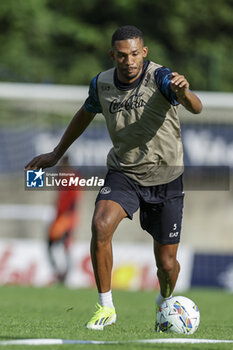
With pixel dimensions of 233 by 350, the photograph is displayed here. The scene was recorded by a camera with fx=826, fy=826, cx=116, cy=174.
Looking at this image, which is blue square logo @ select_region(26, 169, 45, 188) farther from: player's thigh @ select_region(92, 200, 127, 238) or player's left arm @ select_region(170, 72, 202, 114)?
player's left arm @ select_region(170, 72, 202, 114)

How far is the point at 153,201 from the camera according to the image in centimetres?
719

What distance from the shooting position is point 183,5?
28562 millimetres

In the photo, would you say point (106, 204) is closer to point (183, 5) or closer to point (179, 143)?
point (179, 143)

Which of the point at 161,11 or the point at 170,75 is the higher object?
the point at 161,11

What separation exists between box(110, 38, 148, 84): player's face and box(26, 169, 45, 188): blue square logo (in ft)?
4.27

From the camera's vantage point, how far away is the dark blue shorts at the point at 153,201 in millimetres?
6996

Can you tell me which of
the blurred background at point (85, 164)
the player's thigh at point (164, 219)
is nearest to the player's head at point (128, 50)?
the player's thigh at point (164, 219)

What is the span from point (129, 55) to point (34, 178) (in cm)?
155

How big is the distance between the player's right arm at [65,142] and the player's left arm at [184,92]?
1300 millimetres

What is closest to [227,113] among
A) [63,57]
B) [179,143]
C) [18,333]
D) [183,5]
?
[63,57]

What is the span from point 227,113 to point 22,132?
16.5ft

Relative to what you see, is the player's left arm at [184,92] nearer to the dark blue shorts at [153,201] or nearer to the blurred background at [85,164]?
the dark blue shorts at [153,201]

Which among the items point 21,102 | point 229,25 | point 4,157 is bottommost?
point 4,157

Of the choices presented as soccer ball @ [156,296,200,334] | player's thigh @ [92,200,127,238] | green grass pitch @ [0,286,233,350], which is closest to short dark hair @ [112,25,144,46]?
player's thigh @ [92,200,127,238]
